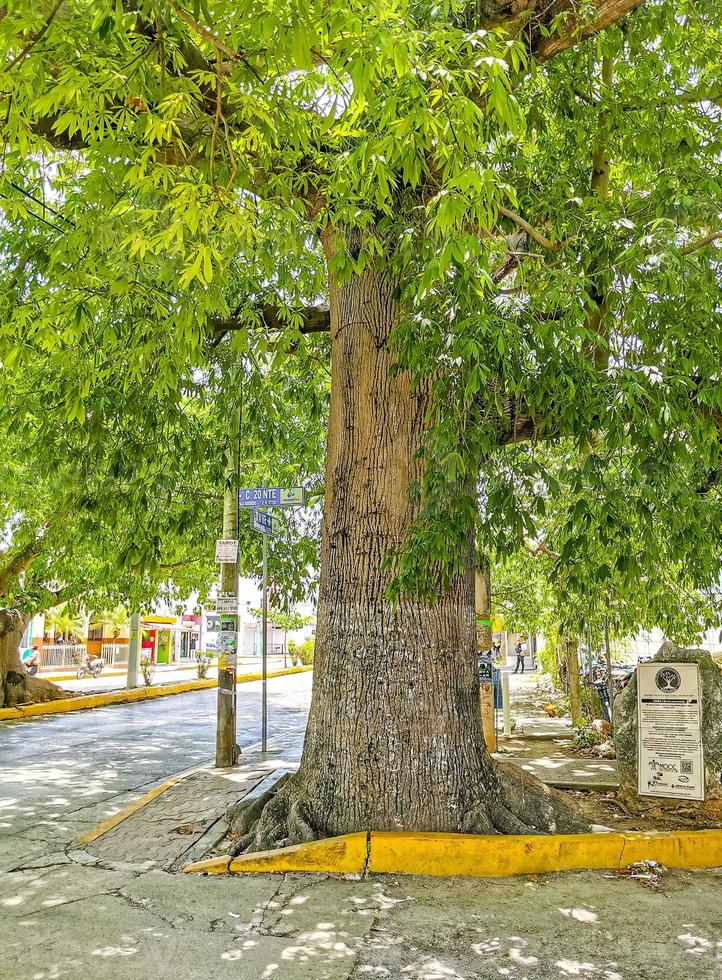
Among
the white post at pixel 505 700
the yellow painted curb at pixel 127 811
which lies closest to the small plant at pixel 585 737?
the white post at pixel 505 700

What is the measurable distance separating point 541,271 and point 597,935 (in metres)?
4.28

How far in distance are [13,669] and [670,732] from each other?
14.2m

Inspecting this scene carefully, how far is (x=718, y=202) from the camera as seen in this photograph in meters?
5.98

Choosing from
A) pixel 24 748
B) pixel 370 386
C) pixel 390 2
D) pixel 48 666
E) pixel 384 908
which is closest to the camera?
pixel 390 2

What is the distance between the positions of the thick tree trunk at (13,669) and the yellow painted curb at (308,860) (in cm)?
1252

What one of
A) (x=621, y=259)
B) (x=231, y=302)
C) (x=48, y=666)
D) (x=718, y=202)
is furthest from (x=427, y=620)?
(x=48, y=666)

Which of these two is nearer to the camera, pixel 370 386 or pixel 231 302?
pixel 370 386

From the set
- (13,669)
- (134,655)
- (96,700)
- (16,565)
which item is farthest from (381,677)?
(134,655)

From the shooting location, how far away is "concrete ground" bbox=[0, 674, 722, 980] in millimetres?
3986

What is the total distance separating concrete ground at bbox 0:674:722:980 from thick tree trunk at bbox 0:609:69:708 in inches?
433

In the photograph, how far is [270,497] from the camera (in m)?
10.1

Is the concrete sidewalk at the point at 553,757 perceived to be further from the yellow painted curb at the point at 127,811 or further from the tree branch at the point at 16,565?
the tree branch at the point at 16,565

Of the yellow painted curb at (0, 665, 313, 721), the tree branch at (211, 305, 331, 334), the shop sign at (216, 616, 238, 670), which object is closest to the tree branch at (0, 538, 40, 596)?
the yellow painted curb at (0, 665, 313, 721)

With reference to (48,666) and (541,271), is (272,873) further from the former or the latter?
(48,666)
